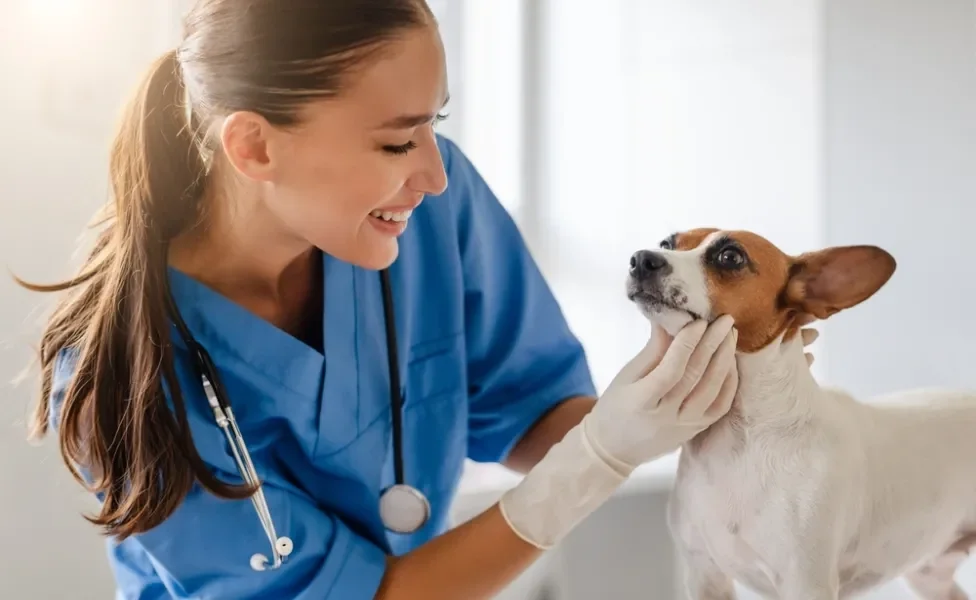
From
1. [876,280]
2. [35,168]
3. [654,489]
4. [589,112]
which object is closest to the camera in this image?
[876,280]

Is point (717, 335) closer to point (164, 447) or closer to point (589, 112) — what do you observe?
point (164, 447)

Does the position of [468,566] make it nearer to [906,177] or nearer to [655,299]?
[655,299]

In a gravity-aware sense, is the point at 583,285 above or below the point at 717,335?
below

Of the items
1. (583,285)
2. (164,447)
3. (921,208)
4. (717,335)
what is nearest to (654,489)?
(583,285)

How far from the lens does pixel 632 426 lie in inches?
32.5

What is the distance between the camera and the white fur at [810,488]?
0.73 meters

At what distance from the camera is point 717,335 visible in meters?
0.75

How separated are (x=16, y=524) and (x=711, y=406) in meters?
0.92

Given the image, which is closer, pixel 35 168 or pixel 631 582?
pixel 35 168

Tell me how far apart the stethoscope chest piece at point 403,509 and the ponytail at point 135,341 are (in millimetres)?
164

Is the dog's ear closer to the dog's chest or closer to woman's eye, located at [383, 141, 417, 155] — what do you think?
the dog's chest

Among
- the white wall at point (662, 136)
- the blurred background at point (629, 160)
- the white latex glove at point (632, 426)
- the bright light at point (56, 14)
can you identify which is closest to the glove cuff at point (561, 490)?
the white latex glove at point (632, 426)

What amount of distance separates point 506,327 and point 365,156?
1.17 feet

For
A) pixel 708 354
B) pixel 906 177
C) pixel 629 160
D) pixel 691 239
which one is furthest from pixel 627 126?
pixel 708 354
